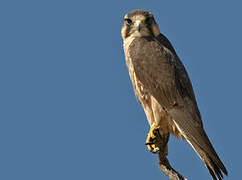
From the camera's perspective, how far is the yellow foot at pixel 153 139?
738 cm

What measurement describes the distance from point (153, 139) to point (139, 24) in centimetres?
157

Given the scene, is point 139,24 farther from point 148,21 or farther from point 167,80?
point 167,80

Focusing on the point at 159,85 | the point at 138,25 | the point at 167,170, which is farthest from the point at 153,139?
the point at 138,25

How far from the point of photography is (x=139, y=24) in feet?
26.0

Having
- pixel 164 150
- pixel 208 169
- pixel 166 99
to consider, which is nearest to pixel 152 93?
pixel 166 99

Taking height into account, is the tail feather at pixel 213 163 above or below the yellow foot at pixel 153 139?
below

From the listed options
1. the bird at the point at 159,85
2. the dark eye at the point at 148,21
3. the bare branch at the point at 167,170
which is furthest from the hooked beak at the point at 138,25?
the bare branch at the point at 167,170

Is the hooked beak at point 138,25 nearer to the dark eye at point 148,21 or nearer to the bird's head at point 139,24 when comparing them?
the bird's head at point 139,24

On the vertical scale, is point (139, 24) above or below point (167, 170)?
above

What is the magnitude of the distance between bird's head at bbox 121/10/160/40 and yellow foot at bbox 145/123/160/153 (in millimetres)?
1309

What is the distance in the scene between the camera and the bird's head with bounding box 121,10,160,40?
26.0ft

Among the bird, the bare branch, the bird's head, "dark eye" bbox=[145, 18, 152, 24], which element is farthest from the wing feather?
the bare branch

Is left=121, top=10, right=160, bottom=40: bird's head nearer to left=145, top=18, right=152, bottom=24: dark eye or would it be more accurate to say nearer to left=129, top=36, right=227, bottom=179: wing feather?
left=145, top=18, right=152, bottom=24: dark eye

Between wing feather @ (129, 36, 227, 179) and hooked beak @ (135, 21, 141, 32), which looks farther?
hooked beak @ (135, 21, 141, 32)
